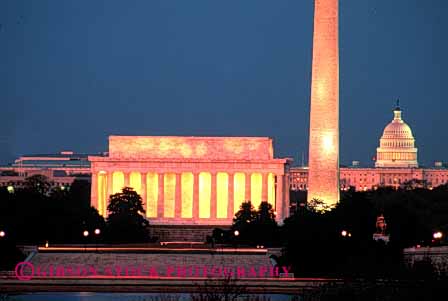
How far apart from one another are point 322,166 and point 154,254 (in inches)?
1203

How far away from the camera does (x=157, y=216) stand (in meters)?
182

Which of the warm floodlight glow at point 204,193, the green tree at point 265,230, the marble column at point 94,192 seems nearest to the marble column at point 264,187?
the warm floodlight glow at point 204,193

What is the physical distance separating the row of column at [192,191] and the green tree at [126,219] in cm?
760

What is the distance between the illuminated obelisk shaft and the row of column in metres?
26.4

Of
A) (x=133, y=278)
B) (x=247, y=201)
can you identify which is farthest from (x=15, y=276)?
(x=247, y=201)

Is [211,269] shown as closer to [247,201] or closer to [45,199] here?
[45,199]

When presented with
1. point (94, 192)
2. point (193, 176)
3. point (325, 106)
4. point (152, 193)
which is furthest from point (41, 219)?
point (193, 176)

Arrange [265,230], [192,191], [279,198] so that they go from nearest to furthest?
1. [265,230]
2. [279,198]
3. [192,191]

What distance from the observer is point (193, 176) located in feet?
598

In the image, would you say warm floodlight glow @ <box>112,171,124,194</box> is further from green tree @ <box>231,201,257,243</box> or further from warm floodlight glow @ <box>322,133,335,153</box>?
warm floodlight glow @ <box>322,133,335,153</box>

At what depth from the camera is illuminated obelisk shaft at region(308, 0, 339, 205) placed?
5851 inches

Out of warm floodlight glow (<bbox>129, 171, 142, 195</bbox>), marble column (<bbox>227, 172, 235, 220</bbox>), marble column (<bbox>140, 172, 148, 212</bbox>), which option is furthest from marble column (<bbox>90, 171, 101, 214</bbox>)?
marble column (<bbox>227, 172, 235, 220</bbox>)

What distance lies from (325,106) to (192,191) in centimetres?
3426

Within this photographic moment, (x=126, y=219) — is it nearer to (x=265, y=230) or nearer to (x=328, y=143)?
(x=265, y=230)
